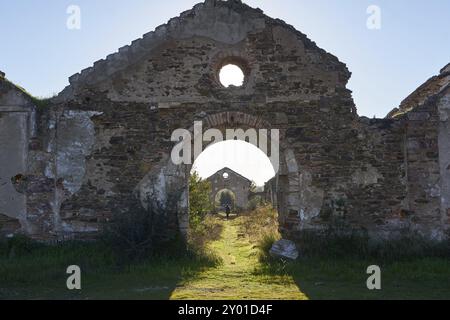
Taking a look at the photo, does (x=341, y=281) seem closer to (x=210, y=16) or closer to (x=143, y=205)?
(x=143, y=205)

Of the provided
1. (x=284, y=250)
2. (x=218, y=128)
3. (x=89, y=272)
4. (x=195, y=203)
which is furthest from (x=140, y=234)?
(x=195, y=203)

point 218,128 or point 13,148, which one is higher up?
point 218,128

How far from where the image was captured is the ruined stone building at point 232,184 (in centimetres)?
3788

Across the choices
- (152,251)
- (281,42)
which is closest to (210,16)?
(281,42)

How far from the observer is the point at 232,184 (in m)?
38.2

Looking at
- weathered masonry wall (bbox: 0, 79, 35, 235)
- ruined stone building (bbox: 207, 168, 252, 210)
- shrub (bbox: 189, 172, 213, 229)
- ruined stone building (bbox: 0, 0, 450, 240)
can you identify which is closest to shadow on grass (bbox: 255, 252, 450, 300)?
ruined stone building (bbox: 0, 0, 450, 240)

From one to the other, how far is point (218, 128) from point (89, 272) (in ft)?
13.1

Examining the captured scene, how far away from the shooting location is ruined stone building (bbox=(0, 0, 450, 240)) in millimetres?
9555

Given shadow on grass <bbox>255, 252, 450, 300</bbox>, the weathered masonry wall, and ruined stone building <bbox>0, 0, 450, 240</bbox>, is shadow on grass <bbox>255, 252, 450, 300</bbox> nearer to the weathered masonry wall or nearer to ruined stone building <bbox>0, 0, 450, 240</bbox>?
ruined stone building <bbox>0, 0, 450, 240</bbox>

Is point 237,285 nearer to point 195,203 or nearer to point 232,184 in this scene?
point 195,203

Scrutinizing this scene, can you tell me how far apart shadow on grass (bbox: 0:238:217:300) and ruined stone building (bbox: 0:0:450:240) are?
2.34 feet

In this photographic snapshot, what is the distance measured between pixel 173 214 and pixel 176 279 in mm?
1915

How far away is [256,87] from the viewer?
32.7 ft
